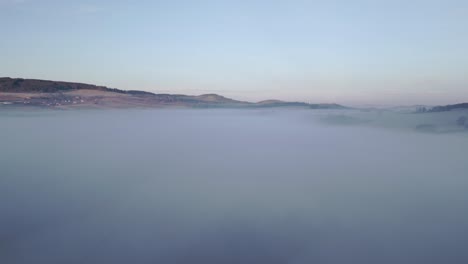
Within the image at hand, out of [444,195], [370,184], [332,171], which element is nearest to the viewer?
[444,195]

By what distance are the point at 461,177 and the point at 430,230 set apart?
13.4ft

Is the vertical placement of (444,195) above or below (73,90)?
below

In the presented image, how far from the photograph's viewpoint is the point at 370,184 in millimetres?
6906

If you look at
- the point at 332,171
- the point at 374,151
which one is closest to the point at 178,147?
the point at 332,171

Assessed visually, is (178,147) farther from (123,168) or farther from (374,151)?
(374,151)

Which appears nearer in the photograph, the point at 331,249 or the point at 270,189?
the point at 331,249

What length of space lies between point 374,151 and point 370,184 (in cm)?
523

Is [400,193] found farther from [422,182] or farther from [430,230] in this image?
[430,230]

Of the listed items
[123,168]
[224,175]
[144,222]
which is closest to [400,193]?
[224,175]

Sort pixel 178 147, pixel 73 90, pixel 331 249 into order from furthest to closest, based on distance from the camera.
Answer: pixel 73 90, pixel 178 147, pixel 331 249

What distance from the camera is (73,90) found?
27172mm

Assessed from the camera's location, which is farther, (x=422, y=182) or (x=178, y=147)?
(x=178, y=147)

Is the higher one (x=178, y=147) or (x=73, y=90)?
(x=73, y=90)

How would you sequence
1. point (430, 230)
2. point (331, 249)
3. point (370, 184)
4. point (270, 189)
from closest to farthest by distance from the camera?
point (331, 249)
point (430, 230)
point (270, 189)
point (370, 184)
